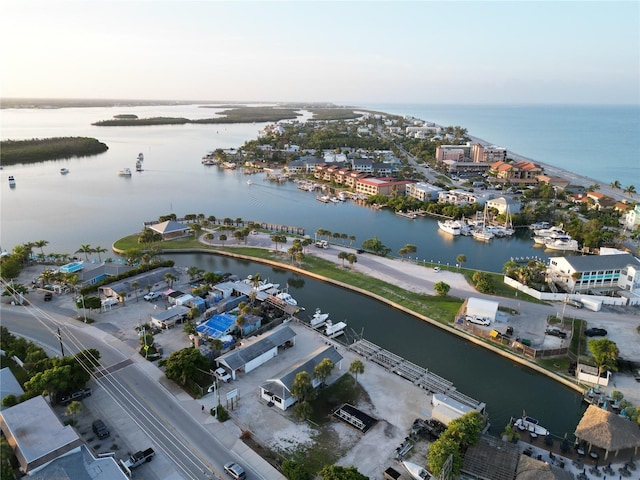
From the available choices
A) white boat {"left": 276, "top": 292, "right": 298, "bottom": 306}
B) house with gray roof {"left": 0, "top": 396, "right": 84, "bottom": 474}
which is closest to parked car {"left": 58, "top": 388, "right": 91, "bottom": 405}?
house with gray roof {"left": 0, "top": 396, "right": 84, "bottom": 474}

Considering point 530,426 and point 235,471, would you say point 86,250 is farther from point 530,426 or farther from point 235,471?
point 530,426

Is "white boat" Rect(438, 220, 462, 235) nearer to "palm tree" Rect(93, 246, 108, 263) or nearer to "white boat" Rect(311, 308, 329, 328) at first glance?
"white boat" Rect(311, 308, 329, 328)

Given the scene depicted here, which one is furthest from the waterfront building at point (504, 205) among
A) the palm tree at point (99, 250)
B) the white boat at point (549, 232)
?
the palm tree at point (99, 250)

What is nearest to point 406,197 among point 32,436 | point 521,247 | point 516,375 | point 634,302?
point 521,247

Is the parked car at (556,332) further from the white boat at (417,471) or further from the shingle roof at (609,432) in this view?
the white boat at (417,471)

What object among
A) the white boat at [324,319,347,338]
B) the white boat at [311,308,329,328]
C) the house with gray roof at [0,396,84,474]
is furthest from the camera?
the white boat at [311,308,329,328]

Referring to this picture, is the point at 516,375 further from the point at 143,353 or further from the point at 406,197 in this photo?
the point at 406,197
